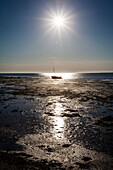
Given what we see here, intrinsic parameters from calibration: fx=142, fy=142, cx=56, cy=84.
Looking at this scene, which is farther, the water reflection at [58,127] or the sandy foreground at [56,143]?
the water reflection at [58,127]

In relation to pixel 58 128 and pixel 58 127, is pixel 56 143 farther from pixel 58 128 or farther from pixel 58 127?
pixel 58 127

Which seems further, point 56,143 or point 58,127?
point 58,127

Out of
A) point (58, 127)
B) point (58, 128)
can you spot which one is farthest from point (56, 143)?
point (58, 127)

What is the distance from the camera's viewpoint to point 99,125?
9773 millimetres

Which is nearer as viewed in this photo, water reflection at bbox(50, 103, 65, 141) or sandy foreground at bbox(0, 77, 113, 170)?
sandy foreground at bbox(0, 77, 113, 170)

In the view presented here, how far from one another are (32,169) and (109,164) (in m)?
2.86

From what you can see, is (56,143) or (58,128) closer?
(56,143)

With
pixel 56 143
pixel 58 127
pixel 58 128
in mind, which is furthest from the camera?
pixel 58 127

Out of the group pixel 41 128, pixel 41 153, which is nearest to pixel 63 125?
pixel 41 128

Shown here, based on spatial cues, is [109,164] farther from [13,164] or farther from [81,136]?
[13,164]

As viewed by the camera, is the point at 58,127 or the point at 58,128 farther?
the point at 58,127

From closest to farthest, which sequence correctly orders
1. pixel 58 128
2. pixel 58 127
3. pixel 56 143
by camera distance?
pixel 56 143
pixel 58 128
pixel 58 127

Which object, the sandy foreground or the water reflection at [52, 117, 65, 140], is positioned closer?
the sandy foreground

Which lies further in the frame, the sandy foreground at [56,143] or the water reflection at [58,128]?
the water reflection at [58,128]
